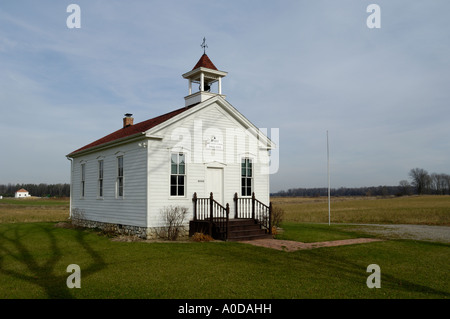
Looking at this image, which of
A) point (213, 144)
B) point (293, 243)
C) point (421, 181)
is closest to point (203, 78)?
point (213, 144)

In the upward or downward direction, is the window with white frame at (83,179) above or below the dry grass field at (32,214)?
above

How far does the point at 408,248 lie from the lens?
46.4 ft

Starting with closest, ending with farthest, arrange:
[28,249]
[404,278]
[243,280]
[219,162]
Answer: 1. [243,280]
2. [404,278]
3. [28,249]
4. [219,162]

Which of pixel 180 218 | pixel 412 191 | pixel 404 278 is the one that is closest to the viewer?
pixel 404 278

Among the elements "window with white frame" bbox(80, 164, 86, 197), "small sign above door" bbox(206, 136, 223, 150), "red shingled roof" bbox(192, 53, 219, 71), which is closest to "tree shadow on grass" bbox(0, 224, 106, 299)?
"window with white frame" bbox(80, 164, 86, 197)

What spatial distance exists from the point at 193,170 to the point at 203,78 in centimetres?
472

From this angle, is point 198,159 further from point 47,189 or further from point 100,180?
point 47,189

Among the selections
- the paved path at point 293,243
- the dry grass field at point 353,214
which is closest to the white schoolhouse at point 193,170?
the paved path at point 293,243

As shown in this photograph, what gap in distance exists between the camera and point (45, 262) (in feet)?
36.5

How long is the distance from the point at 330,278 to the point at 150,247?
676cm

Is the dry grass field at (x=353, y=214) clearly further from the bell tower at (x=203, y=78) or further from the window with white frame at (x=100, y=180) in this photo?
the bell tower at (x=203, y=78)

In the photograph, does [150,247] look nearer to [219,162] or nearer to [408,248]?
[219,162]

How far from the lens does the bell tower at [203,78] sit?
1855 centimetres
